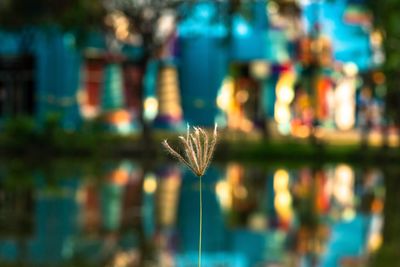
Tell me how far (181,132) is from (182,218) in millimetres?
6839

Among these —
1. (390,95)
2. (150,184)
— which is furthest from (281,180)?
(390,95)

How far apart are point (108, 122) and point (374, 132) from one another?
16.6 meters

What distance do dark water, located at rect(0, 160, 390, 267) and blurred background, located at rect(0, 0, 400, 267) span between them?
0.15 feet

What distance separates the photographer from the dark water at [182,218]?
10195mm

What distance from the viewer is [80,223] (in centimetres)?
1291

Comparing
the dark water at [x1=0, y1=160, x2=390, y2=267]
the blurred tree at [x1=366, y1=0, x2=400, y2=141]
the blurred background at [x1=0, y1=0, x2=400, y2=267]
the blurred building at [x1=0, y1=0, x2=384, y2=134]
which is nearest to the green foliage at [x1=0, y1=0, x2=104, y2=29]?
the blurred background at [x1=0, y1=0, x2=400, y2=267]

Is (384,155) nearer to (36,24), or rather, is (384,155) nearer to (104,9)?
(104,9)

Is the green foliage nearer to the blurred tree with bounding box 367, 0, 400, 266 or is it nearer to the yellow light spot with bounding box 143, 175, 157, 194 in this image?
the yellow light spot with bounding box 143, 175, 157, 194

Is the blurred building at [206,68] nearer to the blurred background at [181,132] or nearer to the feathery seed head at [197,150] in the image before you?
the blurred background at [181,132]

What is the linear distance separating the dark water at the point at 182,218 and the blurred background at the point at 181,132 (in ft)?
0.15

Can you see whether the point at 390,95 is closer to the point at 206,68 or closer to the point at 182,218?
the point at 206,68

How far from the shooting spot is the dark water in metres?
10.2

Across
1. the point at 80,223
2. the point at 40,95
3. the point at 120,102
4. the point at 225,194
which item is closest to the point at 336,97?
the point at 120,102

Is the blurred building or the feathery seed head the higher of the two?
the blurred building
